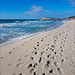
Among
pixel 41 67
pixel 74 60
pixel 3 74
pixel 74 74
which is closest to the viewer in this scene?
pixel 74 74

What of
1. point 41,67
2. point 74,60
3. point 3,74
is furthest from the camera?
point 74,60

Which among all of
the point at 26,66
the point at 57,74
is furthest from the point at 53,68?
the point at 26,66

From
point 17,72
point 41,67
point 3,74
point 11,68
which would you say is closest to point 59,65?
point 41,67

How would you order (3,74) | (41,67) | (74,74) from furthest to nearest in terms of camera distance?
(41,67) < (3,74) < (74,74)

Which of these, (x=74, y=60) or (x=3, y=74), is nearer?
(x=3, y=74)

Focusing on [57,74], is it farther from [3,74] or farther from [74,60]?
[3,74]

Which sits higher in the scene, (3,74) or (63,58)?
(63,58)

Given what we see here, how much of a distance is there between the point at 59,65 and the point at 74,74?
0.60 m

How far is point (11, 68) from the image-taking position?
2.88 metres

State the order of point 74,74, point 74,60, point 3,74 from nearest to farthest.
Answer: point 74,74
point 3,74
point 74,60

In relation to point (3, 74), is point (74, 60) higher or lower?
Answer: higher

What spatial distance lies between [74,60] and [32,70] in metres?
1.85

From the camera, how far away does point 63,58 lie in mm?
3342

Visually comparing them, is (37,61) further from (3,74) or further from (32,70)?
(3,74)
